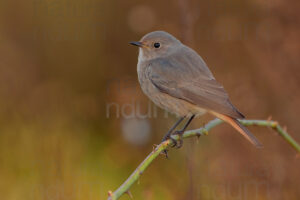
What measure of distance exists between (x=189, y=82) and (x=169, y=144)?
0.77m

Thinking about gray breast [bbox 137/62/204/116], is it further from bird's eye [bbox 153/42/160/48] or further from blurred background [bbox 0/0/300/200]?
bird's eye [bbox 153/42/160/48]

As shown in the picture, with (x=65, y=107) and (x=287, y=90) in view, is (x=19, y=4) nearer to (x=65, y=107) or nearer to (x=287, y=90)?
(x=65, y=107)

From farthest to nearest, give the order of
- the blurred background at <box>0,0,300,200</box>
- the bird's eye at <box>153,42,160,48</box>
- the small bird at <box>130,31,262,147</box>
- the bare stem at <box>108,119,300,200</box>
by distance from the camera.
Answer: the blurred background at <box>0,0,300,200</box> < the bird's eye at <box>153,42,160,48</box> < the small bird at <box>130,31,262,147</box> < the bare stem at <box>108,119,300,200</box>

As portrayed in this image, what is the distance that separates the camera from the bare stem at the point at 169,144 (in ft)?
7.23

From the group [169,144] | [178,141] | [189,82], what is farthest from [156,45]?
[169,144]

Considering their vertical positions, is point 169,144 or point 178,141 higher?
point 169,144

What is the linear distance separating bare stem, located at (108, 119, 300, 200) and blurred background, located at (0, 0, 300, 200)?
581mm

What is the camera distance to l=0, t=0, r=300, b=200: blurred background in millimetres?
4594

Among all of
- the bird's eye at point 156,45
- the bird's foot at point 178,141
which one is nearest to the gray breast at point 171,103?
the bird's foot at point 178,141

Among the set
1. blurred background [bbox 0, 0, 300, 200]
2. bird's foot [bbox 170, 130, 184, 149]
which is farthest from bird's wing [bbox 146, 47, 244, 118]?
bird's foot [bbox 170, 130, 184, 149]

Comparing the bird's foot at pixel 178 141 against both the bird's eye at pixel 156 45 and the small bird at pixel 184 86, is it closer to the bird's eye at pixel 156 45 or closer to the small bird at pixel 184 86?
the small bird at pixel 184 86

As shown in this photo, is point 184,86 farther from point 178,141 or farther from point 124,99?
point 124,99

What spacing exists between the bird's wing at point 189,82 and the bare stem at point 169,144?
350 millimetres

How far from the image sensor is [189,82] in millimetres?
3842
